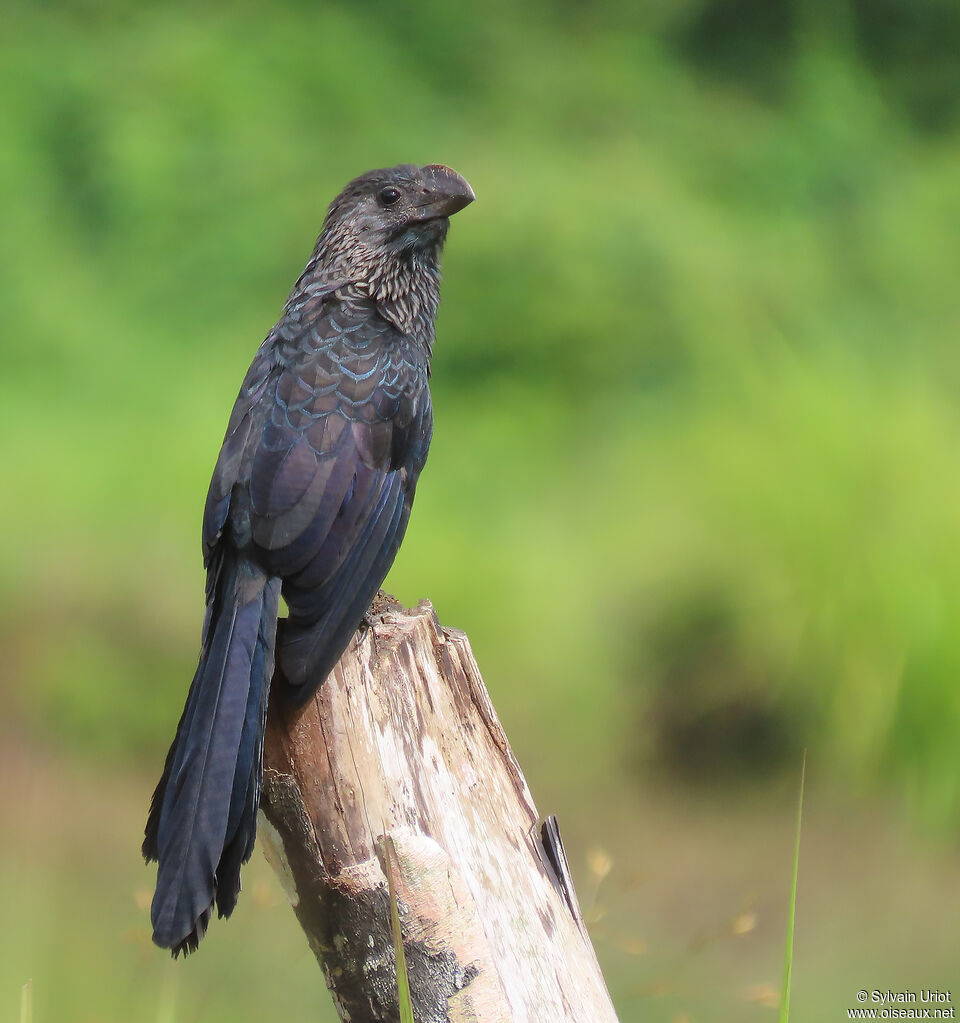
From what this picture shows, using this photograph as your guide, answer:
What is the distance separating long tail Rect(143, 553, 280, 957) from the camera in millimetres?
1077

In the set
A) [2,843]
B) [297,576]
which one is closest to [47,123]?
[2,843]

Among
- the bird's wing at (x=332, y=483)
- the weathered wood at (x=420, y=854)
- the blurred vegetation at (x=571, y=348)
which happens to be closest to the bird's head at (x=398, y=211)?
the bird's wing at (x=332, y=483)

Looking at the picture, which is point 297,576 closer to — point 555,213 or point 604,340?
point 604,340

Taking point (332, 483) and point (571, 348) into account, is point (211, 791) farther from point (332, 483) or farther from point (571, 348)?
point (571, 348)

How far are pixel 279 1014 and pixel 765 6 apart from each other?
12.6ft

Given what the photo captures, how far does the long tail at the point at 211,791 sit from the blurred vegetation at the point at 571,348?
6.85 feet

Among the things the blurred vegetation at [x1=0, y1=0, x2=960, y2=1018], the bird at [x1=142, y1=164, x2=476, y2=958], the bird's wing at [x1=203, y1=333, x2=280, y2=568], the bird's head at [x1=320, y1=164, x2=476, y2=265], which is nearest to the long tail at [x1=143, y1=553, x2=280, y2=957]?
the bird at [x1=142, y1=164, x2=476, y2=958]

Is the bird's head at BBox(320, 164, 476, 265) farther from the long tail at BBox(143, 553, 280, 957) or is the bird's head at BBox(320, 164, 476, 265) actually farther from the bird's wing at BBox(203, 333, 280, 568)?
the long tail at BBox(143, 553, 280, 957)

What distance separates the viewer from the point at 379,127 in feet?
13.8

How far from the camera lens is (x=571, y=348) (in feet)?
12.1

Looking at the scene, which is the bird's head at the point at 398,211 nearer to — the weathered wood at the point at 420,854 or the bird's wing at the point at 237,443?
the bird's wing at the point at 237,443

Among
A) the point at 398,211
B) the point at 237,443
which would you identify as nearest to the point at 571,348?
the point at 398,211

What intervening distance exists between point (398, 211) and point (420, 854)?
1.09 meters

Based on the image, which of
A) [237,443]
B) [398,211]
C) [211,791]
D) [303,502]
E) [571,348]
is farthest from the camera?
[571,348]
